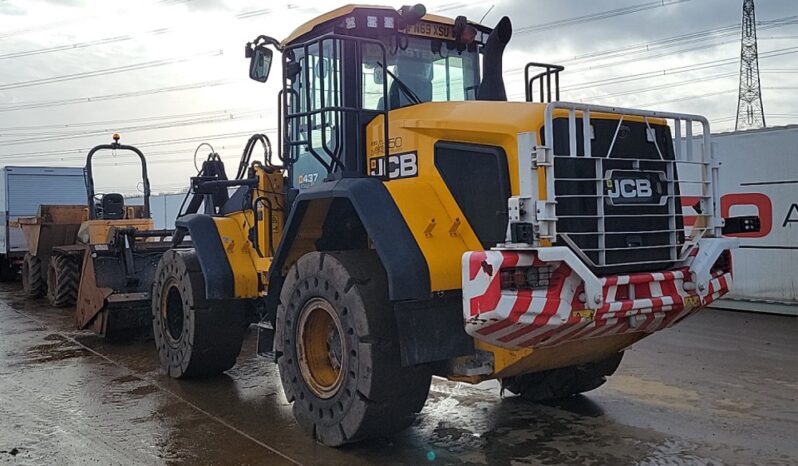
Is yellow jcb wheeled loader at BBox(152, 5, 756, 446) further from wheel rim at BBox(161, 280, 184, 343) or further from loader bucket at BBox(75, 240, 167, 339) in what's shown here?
loader bucket at BBox(75, 240, 167, 339)

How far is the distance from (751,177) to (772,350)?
152 inches

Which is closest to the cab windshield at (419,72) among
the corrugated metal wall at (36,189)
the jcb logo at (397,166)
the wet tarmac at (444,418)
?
the jcb logo at (397,166)

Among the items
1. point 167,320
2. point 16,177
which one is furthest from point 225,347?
point 16,177

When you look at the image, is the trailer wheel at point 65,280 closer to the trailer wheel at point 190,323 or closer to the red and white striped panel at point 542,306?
the trailer wheel at point 190,323

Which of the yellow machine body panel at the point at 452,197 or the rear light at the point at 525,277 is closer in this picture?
the rear light at the point at 525,277

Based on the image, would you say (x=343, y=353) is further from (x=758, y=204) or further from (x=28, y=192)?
(x=28, y=192)

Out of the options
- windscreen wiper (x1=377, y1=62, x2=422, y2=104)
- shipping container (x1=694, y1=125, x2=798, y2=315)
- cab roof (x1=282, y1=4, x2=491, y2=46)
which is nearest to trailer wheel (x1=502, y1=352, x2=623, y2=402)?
windscreen wiper (x1=377, y1=62, x2=422, y2=104)

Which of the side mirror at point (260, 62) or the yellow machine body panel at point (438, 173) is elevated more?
the side mirror at point (260, 62)

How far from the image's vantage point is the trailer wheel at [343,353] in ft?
15.7

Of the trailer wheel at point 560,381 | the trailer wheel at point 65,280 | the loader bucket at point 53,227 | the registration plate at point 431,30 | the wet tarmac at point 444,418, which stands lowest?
the wet tarmac at point 444,418

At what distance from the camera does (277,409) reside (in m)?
6.33

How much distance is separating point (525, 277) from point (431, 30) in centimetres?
257

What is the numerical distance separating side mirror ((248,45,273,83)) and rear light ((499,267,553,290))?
325 centimetres

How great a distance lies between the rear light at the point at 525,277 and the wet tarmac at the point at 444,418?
1281 mm
